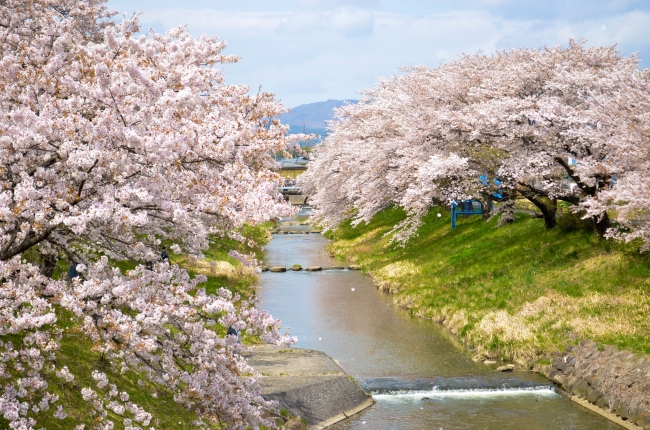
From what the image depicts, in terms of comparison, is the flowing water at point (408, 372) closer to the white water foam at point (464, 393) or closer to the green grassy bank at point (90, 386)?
the white water foam at point (464, 393)

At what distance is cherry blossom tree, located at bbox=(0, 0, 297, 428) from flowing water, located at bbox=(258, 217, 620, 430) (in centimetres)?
871

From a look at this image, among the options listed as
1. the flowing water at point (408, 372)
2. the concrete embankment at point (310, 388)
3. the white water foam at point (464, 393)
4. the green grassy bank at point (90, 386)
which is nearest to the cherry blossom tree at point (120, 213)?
the green grassy bank at point (90, 386)

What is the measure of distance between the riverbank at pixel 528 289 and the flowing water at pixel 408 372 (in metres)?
1.06

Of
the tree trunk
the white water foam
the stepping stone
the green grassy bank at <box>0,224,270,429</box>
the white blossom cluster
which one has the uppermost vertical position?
the white blossom cluster

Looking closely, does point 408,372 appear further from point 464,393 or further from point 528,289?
point 528,289

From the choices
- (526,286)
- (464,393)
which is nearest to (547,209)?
(526,286)

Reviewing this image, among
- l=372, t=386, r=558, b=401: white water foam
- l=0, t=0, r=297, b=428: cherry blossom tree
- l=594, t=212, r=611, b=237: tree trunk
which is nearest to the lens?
l=0, t=0, r=297, b=428: cherry blossom tree

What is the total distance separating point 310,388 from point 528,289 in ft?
42.8

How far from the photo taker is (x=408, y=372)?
23.5 meters

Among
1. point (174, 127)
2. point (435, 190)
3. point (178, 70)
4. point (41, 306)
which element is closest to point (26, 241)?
point (41, 306)

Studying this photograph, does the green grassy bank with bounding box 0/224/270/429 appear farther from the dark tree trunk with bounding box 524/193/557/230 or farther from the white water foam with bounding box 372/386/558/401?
the dark tree trunk with bounding box 524/193/557/230

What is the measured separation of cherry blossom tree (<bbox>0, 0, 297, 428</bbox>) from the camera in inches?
363

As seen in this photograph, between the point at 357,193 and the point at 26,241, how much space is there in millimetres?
38521

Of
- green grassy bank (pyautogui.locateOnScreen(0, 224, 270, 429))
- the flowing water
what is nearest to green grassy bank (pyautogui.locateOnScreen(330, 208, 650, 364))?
the flowing water
